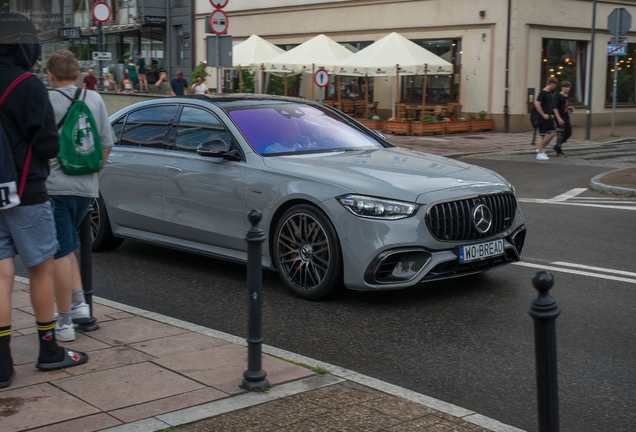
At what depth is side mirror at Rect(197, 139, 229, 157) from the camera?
275 inches

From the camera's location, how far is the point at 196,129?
7695 millimetres

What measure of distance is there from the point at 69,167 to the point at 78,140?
18 centimetres

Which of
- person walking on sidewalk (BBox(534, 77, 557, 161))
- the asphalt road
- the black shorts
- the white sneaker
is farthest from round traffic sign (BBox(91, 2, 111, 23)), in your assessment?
the white sneaker

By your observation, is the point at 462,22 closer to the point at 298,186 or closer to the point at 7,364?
the point at 298,186

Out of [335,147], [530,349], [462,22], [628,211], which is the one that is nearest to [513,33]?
[462,22]

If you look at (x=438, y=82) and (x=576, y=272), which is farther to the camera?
(x=438, y=82)

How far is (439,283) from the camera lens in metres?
7.19

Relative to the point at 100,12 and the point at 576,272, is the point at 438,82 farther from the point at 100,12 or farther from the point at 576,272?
the point at 576,272

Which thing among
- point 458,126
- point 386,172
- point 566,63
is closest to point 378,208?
point 386,172

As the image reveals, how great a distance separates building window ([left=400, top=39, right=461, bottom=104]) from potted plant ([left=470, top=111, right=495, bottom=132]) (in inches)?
67.2

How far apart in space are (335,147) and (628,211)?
5.47m

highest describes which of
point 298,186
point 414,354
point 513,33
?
point 513,33

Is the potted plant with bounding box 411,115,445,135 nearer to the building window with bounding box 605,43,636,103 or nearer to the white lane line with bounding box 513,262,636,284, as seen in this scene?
the building window with bounding box 605,43,636,103

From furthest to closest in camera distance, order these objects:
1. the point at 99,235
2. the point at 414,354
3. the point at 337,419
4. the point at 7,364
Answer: the point at 99,235
the point at 414,354
the point at 7,364
the point at 337,419
